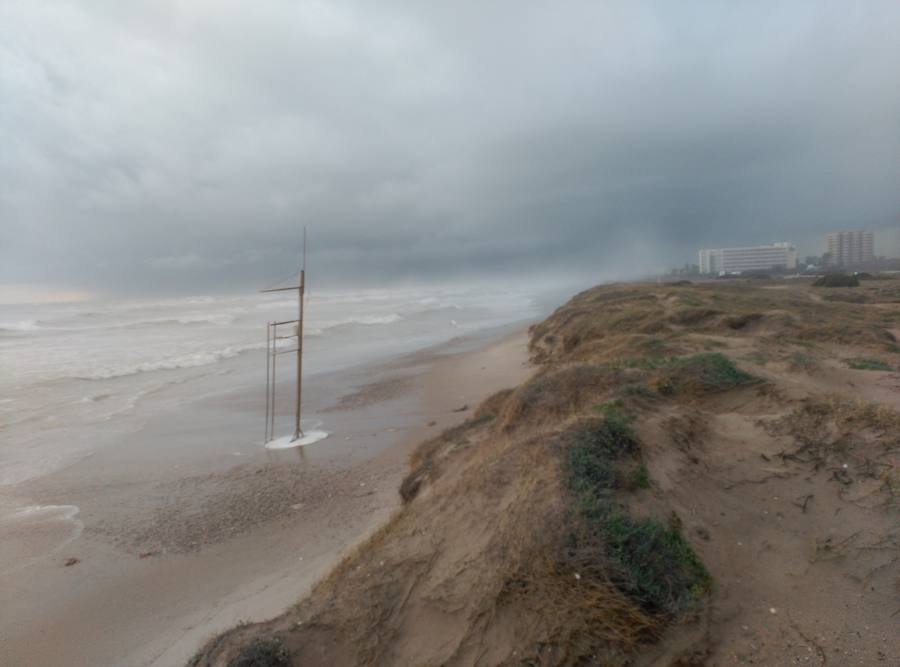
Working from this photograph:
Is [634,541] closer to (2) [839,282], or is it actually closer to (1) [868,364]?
(1) [868,364]

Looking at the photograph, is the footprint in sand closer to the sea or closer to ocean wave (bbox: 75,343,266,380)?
the sea

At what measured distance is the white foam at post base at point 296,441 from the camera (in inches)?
443

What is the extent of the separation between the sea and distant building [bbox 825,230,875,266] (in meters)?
115

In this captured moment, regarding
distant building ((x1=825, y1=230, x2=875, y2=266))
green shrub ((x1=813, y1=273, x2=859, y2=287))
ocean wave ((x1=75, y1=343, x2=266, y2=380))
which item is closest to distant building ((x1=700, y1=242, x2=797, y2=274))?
distant building ((x1=825, y1=230, x2=875, y2=266))

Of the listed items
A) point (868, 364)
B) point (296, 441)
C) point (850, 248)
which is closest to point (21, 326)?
point (296, 441)

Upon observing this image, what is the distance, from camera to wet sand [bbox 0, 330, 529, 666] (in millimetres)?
5367

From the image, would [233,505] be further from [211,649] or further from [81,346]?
[81,346]

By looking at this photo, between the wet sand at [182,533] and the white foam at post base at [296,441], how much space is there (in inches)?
11.4

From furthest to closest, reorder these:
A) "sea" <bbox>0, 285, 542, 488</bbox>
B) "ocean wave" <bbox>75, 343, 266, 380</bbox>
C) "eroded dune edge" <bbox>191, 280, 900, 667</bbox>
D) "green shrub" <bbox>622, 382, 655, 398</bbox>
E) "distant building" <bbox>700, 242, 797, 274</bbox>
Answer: "distant building" <bbox>700, 242, 797, 274</bbox> < "ocean wave" <bbox>75, 343, 266, 380</bbox> < "sea" <bbox>0, 285, 542, 488</bbox> < "green shrub" <bbox>622, 382, 655, 398</bbox> < "eroded dune edge" <bbox>191, 280, 900, 667</bbox>

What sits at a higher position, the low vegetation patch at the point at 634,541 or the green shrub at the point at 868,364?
the green shrub at the point at 868,364

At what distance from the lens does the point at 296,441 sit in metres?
11.5

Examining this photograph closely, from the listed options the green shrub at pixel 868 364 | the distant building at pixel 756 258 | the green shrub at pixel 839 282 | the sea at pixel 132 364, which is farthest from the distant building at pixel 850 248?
the green shrub at pixel 868 364

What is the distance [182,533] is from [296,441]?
414 centimetres

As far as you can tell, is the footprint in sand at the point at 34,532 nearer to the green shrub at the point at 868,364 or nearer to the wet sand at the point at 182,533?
the wet sand at the point at 182,533
